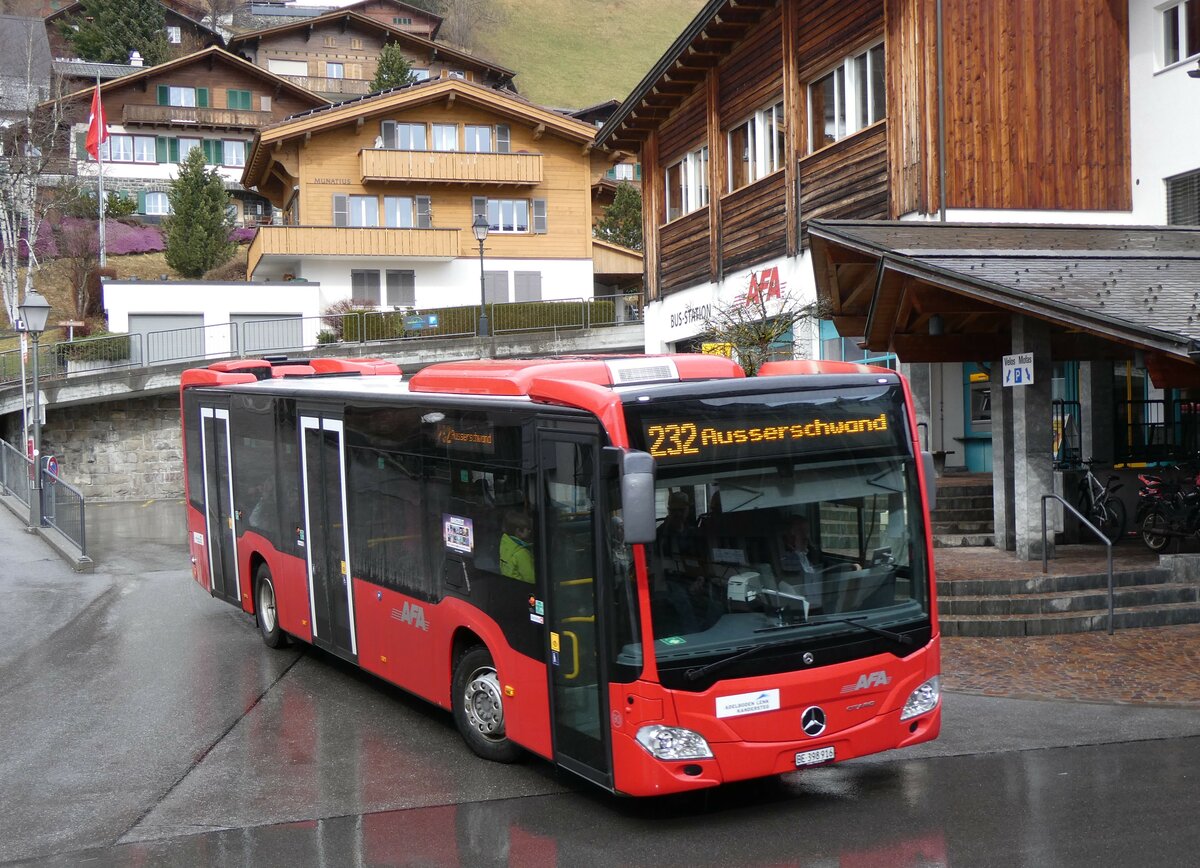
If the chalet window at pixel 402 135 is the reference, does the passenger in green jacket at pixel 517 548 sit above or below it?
below

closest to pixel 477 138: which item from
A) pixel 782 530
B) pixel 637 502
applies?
pixel 782 530

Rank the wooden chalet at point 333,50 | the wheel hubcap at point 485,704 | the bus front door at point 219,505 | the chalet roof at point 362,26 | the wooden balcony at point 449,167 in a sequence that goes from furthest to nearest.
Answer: the wooden chalet at point 333,50, the chalet roof at point 362,26, the wooden balcony at point 449,167, the bus front door at point 219,505, the wheel hubcap at point 485,704

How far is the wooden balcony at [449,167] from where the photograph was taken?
49375mm

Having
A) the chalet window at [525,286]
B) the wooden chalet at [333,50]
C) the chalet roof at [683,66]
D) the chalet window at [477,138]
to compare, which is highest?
the wooden chalet at [333,50]

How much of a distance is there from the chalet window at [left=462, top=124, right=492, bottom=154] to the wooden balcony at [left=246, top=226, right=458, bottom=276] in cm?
416

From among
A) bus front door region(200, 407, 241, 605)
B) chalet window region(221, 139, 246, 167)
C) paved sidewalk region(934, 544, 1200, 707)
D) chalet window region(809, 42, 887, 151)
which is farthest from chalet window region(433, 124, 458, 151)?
paved sidewalk region(934, 544, 1200, 707)

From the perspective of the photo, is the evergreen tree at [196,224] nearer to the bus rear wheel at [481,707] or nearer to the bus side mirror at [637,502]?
the bus rear wheel at [481,707]

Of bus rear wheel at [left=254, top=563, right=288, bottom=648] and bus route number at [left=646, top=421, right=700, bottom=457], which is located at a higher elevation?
bus route number at [left=646, top=421, right=700, bottom=457]

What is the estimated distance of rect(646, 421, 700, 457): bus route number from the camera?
23.0ft

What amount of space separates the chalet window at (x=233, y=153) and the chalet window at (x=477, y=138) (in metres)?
24.5

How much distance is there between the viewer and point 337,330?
43562 millimetres

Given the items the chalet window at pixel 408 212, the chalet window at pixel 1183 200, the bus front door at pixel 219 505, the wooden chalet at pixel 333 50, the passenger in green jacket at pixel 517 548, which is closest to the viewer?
the passenger in green jacket at pixel 517 548

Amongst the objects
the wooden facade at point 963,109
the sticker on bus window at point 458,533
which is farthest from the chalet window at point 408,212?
the sticker on bus window at point 458,533

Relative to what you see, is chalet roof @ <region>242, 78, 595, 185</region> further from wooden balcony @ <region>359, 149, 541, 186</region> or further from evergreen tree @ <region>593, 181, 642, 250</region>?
evergreen tree @ <region>593, 181, 642, 250</region>
